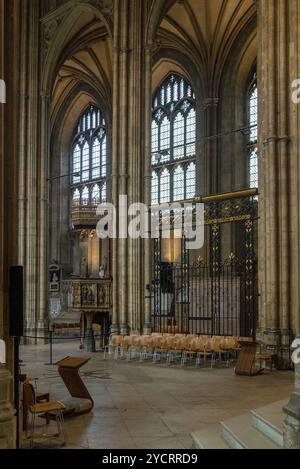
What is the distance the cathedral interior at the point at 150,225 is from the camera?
7844mm

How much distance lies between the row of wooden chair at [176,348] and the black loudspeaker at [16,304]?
8841 mm

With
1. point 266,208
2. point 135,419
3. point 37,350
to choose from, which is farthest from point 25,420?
point 37,350

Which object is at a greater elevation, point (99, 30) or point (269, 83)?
point (99, 30)

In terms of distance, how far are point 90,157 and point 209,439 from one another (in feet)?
101

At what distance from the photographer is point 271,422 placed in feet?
21.5

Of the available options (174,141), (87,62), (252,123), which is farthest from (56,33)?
(252,123)

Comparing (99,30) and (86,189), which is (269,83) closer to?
(99,30)

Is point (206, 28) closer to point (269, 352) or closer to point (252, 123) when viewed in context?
point (252, 123)

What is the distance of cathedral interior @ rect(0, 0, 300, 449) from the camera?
7.84 metres

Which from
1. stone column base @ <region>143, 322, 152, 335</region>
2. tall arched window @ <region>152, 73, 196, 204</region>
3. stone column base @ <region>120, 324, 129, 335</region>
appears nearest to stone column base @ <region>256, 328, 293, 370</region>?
stone column base @ <region>143, 322, 152, 335</region>

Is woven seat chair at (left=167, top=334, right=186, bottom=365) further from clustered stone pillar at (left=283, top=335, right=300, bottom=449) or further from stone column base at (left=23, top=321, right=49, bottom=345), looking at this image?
clustered stone pillar at (left=283, top=335, right=300, bottom=449)

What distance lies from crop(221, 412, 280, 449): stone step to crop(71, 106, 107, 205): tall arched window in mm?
28228

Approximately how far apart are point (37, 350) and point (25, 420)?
498 inches

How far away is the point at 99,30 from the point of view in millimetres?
28359
